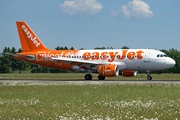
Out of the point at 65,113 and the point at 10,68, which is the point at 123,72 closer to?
the point at 65,113

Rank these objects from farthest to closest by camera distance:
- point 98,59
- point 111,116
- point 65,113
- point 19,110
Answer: point 98,59, point 19,110, point 65,113, point 111,116

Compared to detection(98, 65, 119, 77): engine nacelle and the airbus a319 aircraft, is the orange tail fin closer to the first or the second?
the airbus a319 aircraft

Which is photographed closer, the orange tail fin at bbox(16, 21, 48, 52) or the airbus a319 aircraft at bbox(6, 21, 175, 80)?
the airbus a319 aircraft at bbox(6, 21, 175, 80)

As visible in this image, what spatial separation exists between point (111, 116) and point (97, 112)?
3.70 feet

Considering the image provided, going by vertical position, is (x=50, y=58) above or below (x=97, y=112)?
above

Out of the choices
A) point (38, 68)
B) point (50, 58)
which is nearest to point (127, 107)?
point (50, 58)

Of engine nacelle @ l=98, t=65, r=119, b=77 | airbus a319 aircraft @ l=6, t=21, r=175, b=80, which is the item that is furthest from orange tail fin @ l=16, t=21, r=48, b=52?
engine nacelle @ l=98, t=65, r=119, b=77

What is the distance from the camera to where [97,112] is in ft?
43.9

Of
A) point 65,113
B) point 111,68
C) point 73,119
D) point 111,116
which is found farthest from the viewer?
point 111,68

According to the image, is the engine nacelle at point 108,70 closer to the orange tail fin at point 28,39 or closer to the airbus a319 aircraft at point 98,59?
the airbus a319 aircraft at point 98,59

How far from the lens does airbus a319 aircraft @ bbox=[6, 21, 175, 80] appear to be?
43.8 m

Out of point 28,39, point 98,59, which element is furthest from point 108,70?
point 28,39

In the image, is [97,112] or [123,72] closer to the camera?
[97,112]

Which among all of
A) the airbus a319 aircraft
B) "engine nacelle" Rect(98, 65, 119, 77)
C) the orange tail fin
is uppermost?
the orange tail fin
